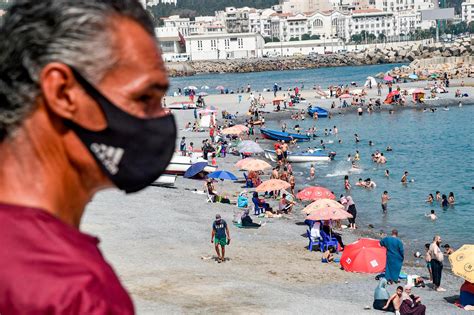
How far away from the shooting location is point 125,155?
1341 millimetres

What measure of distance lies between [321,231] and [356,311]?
6.53 m

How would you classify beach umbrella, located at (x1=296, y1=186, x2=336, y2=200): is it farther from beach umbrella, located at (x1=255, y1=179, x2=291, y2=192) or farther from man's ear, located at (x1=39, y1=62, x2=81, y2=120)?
man's ear, located at (x1=39, y1=62, x2=81, y2=120)

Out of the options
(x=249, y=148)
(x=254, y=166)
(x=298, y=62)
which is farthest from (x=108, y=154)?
(x=298, y=62)

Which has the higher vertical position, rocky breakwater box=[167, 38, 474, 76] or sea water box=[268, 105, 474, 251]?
sea water box=[268, 105, 474, 251]

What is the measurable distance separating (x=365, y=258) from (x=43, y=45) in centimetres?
1715

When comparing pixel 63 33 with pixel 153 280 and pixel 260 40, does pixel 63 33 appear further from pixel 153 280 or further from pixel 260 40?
pixel 260 40

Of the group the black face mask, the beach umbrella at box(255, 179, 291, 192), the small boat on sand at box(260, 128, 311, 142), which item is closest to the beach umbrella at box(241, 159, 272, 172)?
the beach umbrella at box(255, 179, 291, 192)

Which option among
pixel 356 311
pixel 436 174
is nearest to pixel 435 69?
pixel 436 174

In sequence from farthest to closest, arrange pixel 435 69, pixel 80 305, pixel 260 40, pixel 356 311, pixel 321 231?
pixel 260 40 < pixel 435 69 < pixel 321 231 < pixel 356 311 < pixel 80 305

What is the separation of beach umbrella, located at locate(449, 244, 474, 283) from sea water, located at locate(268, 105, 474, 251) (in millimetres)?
6595

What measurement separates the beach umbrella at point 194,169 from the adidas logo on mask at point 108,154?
98.9ft

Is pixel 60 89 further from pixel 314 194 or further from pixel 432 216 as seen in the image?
pixel 432 216

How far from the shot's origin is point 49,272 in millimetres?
1186

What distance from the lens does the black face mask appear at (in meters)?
1.32
